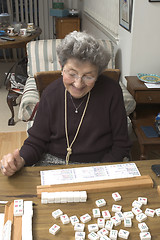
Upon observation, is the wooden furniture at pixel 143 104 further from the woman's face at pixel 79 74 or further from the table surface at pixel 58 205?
the table surface at pixel 58 205

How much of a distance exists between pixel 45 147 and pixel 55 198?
54cm

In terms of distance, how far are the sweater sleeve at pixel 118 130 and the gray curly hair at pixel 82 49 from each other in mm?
254

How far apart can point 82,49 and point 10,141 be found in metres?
2.10

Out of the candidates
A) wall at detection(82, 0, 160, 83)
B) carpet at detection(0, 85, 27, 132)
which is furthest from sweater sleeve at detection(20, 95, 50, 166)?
carpet at detection(0, 85, 27, 132)

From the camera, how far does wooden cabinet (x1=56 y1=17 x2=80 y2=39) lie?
5834 mm

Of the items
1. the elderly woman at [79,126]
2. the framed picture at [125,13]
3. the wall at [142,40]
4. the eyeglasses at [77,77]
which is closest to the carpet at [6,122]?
the wall at [142,40]

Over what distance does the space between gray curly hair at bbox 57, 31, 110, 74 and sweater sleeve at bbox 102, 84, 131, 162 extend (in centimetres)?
25

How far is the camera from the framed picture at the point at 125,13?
8.76 ft

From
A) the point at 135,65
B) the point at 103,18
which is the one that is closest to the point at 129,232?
the point at 135,65

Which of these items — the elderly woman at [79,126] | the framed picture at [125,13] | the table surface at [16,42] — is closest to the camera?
the elderly woman at [79,126]

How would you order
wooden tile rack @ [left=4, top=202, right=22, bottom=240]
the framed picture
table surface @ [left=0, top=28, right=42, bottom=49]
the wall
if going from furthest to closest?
table surface @ [left=0, top=28, right=42, bottom=49], the framed picture, the wall, wooden tile rack @ [left=4, top=202, right=22, bottom=240]

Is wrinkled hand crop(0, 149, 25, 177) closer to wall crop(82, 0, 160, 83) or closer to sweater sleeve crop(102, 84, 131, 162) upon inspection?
sweater sleeve crop(102, 84, 131, 162)

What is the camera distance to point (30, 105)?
8.64 ft

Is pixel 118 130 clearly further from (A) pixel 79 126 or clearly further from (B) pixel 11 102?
(B) pixel 11 102
